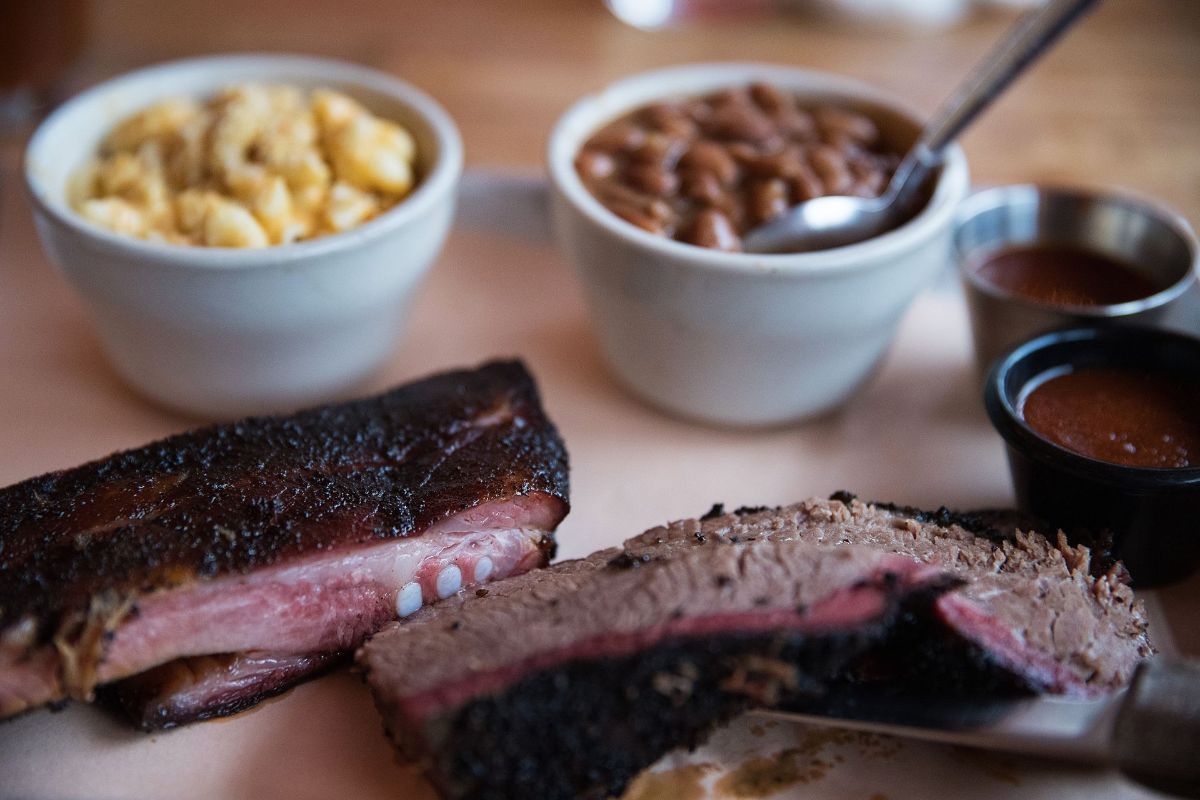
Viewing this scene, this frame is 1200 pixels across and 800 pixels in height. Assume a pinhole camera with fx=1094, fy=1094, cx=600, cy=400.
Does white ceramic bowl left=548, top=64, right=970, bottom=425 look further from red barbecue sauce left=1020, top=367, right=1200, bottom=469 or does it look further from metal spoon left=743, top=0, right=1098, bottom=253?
red barbecue sauce left=1020, top=367, right=1200, bottom=469

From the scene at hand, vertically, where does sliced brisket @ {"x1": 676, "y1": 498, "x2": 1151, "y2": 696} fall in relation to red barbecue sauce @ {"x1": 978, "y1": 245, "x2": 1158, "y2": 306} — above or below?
below

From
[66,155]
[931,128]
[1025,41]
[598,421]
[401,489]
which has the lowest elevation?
[598,421]

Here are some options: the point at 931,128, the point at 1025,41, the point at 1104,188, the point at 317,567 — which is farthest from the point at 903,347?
the point at 317,567

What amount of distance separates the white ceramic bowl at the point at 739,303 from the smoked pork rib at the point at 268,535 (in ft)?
1.59

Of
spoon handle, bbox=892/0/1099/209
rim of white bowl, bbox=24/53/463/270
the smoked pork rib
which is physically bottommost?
the smoked pork rib

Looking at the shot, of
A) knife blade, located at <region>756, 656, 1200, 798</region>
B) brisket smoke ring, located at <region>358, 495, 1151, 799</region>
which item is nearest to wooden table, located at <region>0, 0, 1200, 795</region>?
brisket smoke ring, located at <region>358, 495, 1151, 799</region>

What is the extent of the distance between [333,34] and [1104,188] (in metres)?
3.44

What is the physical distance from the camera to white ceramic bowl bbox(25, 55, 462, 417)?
2.71 m

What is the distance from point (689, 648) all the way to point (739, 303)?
1.14 m

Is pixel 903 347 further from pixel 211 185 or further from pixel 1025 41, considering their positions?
pixel 211 185

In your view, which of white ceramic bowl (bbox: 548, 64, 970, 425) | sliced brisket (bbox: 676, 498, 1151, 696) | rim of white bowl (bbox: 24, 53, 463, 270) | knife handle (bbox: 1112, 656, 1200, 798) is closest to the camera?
knife handle (bbox: 1112, 656, 1200, 798)

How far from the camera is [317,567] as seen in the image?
225 centimetres

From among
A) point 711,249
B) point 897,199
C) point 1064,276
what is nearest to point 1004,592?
point 711,249

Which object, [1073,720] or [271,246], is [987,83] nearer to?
[1073,720]
